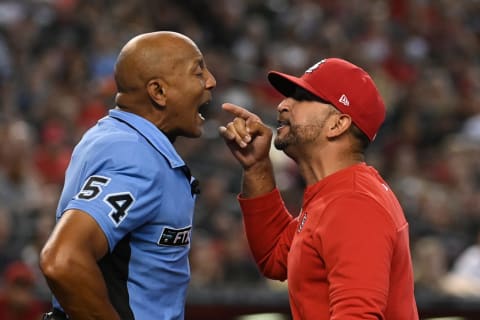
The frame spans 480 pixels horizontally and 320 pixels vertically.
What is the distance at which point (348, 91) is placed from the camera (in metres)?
3.92

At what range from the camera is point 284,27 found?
50.7 ft

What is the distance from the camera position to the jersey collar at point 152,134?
3635 mm

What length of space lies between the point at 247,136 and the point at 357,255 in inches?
39.9

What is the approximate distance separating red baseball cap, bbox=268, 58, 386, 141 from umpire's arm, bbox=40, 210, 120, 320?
3.63ft

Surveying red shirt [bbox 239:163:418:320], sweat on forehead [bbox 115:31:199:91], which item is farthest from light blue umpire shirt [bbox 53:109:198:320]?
red shirt [bbox 239:163:418:320]

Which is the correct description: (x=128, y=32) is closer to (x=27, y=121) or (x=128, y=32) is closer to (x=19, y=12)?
(x=19, y=12)

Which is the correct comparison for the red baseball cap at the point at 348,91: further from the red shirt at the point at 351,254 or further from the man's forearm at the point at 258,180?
the man's forearm at the point at 258,180

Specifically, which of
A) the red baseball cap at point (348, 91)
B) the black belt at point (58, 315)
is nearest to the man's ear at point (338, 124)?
the red baseball cap at point (348, 91)

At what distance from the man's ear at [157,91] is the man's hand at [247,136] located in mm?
533

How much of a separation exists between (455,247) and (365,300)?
744 centimetres

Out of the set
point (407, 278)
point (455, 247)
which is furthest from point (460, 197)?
point (407, 278)

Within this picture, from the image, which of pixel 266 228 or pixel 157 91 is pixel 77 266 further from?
pixel 266 228

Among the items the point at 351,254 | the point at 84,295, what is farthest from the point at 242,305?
the point at 84,295

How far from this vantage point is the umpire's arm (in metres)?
3.15
